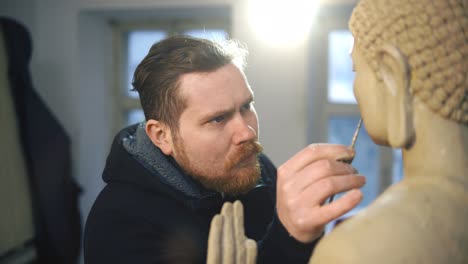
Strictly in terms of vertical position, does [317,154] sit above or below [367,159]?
above

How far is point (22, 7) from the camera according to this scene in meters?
2.45

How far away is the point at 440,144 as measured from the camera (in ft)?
2.21

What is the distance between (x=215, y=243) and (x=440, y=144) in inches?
14.0

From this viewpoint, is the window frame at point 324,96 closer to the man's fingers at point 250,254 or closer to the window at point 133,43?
the window at point 133,43

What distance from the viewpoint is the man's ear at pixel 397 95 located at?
2.17 feet

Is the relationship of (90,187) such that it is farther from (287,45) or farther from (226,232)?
(226,232)

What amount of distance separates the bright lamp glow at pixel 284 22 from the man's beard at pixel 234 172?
1.04 meters

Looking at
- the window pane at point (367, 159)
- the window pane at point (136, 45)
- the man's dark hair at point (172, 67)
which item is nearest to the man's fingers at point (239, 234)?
the man's dark hair at point (172, 67)

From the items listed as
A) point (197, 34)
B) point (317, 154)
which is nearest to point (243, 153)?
point (317, 154)

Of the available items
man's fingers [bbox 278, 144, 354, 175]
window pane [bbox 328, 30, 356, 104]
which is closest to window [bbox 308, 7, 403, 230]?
window pane [bbox 328, 30, 356, 104]

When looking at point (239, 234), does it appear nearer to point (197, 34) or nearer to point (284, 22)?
point (284, 22)

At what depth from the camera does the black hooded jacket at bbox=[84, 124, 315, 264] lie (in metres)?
0.97

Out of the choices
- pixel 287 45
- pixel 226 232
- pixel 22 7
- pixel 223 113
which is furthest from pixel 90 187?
pixel 226 232

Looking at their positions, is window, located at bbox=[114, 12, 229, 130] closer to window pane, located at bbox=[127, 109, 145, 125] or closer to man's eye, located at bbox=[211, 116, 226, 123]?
window pane, located at bbox=[127, 109, 145, 125]
